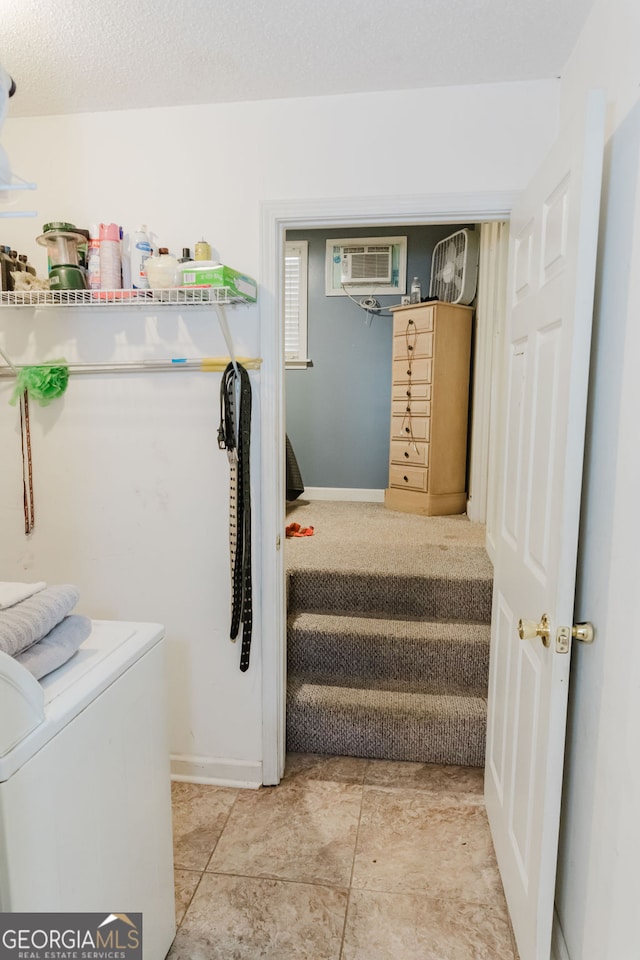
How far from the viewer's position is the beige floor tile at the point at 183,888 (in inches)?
65.6

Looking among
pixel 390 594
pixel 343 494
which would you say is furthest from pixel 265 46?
pixel 343 494

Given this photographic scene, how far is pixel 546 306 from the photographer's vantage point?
1428 mm

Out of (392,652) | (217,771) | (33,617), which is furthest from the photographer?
(392,652)

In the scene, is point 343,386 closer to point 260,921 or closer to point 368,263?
point 368,263

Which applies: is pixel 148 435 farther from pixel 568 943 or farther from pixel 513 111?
pixel 568 943

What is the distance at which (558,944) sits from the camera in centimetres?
151

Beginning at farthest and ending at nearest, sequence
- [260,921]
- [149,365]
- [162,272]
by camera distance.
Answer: [149,365] → [162,272] → [260,921]

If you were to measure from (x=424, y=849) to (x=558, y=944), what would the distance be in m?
0.47

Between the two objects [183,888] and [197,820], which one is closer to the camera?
[183,888]

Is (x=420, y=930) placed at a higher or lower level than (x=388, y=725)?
lower

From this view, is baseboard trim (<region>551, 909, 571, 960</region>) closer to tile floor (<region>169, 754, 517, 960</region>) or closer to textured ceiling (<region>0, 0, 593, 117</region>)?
tile floor (<region>169, 754, 517, 960</region>)

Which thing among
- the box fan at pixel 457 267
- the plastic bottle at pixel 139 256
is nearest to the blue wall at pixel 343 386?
the box fan at pixel 457 267

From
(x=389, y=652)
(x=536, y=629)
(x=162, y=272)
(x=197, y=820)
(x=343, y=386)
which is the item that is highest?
(x=162, y=272)

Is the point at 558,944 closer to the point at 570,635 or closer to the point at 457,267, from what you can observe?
the point at 570,635
